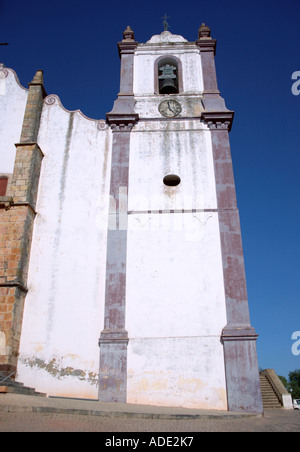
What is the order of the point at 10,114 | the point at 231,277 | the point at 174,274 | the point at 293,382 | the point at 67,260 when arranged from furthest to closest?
the point at 293,382 < the point at 10,114 < the point at 67,260 < the point at 174,274 < the point at 231,277

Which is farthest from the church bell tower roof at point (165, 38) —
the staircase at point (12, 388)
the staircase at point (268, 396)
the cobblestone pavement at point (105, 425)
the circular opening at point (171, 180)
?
the staircase at point (268, 396)

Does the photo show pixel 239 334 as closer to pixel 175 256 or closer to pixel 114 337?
pixel 175 256

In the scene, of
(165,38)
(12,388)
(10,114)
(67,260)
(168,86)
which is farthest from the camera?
(165,38)

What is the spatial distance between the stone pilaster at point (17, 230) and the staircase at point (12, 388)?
31 cm

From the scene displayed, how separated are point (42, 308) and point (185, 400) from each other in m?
4.33

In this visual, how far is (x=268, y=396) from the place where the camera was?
1478 cm

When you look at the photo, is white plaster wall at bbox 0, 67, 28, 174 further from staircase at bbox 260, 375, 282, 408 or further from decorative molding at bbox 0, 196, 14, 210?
staircase at bbox 260, 375, 282, 408

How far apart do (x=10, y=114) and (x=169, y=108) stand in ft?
17.3

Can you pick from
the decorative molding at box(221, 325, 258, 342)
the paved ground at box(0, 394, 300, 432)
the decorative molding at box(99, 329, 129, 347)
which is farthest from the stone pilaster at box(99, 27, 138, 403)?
the paved ground at box(0, 394, 300, 432)

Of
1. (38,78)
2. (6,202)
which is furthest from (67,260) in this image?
(38,78)

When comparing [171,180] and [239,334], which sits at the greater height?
[171,180]

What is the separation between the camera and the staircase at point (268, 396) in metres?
14.0
